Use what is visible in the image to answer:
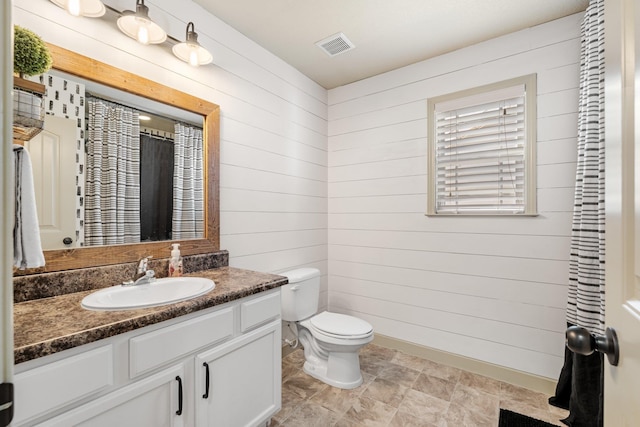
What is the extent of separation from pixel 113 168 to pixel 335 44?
1725 millimetres

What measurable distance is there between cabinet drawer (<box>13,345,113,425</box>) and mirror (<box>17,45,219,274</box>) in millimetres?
599

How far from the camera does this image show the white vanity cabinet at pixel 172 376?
889mm

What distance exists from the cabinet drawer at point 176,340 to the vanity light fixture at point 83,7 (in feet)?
4.72

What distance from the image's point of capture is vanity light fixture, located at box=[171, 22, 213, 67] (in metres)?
1.73

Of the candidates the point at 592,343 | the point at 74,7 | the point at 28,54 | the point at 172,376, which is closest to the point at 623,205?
the point at 592,343

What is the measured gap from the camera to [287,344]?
101 inches

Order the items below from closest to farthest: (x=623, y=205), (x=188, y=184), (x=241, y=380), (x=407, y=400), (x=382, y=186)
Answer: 1. (x=623, y=205)
2. (x=241, y=380)
3. (x=188, y=184)
4. (x=407, y=400)
5. (x=382, y=186)

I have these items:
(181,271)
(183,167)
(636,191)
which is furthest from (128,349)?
(636,191)

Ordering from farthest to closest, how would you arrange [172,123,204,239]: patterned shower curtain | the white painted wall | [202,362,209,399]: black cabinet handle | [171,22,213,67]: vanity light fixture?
the white painted wall → [172,123,204,239]: patterned shower curtain → [171,22,213,67]: vanity light fixture → [202,362,209,399]: black cabinet handle

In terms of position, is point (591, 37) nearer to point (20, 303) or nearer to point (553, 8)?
point (553, 8)

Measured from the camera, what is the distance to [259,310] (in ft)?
5.08

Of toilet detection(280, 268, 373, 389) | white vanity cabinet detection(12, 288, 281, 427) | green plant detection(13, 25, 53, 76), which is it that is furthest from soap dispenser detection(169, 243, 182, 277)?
green plant detection(13, 25, 53, 76)

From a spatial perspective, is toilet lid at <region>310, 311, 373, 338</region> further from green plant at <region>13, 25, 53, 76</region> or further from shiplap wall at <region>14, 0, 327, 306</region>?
green plant at <region>13, 25, 53, 76</region>

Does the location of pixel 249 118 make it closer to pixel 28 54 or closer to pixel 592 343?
pixel 28 54
